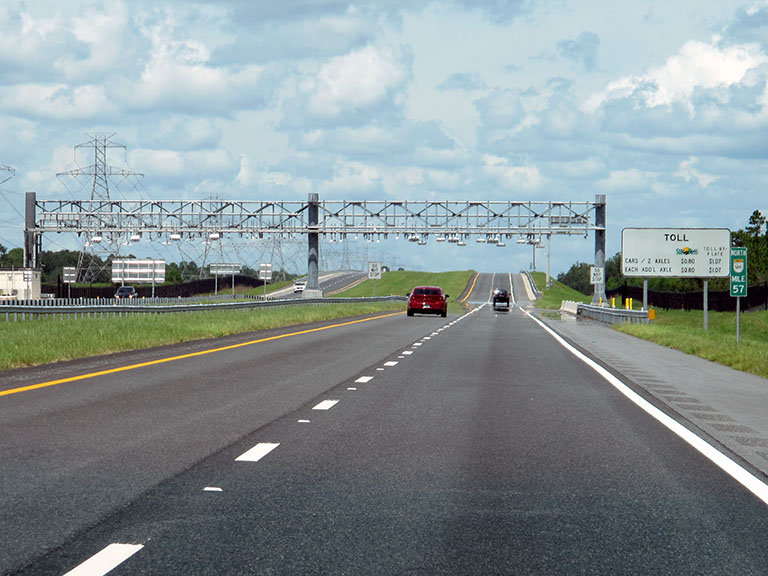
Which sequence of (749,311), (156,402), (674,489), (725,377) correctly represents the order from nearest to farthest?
(674,489), (156,402), (725,377), (749,311)

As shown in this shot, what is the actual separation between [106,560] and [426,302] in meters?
47.8


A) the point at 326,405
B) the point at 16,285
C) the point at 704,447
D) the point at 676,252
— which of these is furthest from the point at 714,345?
the point at 16,285

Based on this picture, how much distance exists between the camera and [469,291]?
14175cm

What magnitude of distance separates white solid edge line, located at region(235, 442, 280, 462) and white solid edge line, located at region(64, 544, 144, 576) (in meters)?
2.70

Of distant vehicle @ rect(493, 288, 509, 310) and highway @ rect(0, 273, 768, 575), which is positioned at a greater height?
highway @ rect(0, 273, 768, 575)

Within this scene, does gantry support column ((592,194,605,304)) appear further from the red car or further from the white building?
the white building

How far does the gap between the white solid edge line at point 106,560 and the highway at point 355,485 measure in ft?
0.07

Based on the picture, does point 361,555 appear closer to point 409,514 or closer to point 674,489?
point 409,514

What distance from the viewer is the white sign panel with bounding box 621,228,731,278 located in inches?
1590

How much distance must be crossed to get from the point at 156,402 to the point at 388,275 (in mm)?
173253

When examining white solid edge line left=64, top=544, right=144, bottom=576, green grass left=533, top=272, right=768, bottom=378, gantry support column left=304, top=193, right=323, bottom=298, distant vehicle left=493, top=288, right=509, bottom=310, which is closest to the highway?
white solid edge line left=64, top=544, right=144, bottom=576

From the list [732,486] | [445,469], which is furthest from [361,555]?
[732,486]

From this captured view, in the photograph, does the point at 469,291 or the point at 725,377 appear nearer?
the point at 725,377

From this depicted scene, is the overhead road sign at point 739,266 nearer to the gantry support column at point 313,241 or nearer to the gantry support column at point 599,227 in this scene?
the gantry support column at point 599,227
